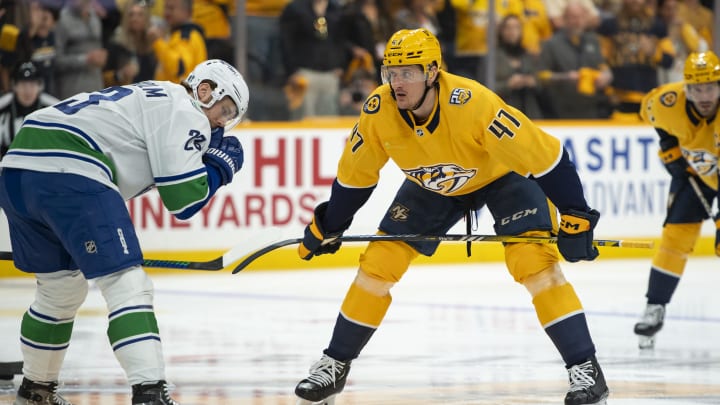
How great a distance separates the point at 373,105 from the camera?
14.5 feet

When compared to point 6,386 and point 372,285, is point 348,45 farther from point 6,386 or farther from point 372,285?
point 372,285

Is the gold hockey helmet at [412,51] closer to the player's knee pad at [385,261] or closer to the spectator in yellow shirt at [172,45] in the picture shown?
the player's knee pad at [385,261]

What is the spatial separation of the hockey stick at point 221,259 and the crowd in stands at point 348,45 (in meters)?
3.90

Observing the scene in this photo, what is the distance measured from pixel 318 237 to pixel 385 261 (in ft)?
0.90

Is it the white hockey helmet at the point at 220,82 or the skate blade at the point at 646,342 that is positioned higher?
Answer: the white hockey helmet at the point at 220,82

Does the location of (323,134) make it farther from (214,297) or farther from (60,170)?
(60,170)

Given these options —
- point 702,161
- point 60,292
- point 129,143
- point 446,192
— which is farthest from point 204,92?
point 702,161

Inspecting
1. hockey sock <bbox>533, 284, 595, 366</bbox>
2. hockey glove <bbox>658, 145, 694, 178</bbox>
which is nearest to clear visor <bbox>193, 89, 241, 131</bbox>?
hockey sock <bbox>533, 284, 595, 366</bbox>

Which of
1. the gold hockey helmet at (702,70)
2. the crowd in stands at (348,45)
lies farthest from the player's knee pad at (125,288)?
the crowd in stands at (348,45)

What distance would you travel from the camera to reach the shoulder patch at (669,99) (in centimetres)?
631

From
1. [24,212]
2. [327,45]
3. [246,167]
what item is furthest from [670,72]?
[24,212]

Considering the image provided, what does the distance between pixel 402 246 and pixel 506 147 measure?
1.86 ft

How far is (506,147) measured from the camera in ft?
14.0

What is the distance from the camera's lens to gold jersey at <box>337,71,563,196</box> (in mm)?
4266
